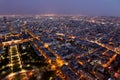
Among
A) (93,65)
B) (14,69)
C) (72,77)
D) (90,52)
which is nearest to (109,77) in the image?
(93,65)

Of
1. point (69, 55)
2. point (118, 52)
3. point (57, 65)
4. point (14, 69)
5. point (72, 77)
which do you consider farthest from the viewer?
point (118, 52)

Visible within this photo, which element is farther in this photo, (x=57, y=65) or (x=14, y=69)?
(x=57, y=65)

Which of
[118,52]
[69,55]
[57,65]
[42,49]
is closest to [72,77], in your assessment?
[57,65]

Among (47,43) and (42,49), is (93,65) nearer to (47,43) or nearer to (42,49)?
(42,49)

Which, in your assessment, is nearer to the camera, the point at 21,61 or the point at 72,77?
the point at 72,77

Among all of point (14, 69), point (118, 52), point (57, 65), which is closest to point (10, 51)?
point (14, 69)

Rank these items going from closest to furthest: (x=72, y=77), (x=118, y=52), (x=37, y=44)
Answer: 1. (x=72, y=77)
2. (x=118, y=52)
3. (x=37, y=44)

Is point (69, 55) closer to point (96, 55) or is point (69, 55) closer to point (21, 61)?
point (96, 55)

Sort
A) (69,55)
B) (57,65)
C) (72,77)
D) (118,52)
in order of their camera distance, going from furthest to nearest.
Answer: (118,52) < (69,55) < (57,65) < (72,77)

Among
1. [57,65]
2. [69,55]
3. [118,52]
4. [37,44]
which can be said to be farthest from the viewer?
[37,44]
